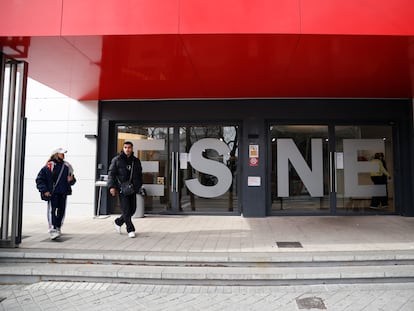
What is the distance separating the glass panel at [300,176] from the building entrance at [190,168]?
1.04 metres

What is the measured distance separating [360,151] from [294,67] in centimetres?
363

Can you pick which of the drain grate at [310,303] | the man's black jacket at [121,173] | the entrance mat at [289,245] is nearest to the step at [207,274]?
the drain grate at [310,303]

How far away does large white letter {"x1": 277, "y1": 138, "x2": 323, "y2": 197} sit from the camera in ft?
27.2

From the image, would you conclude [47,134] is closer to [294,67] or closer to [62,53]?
[62,53]

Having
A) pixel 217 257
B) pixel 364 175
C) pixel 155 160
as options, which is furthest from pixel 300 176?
pixel 217 257

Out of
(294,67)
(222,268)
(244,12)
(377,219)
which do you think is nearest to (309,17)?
(244,12)

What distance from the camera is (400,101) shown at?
322 inches

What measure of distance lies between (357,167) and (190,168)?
164 inches

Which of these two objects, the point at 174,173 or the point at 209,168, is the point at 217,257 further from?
the point at 174,173

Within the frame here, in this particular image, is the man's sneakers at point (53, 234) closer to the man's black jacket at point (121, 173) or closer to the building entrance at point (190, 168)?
the man's black jacket at point (121, 173)

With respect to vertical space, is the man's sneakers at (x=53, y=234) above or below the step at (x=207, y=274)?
above

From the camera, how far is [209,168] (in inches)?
334

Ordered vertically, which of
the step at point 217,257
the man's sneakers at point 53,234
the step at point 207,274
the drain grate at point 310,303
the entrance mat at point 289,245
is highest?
the man's sneakers at point 53,234

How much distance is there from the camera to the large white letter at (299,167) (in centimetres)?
828
